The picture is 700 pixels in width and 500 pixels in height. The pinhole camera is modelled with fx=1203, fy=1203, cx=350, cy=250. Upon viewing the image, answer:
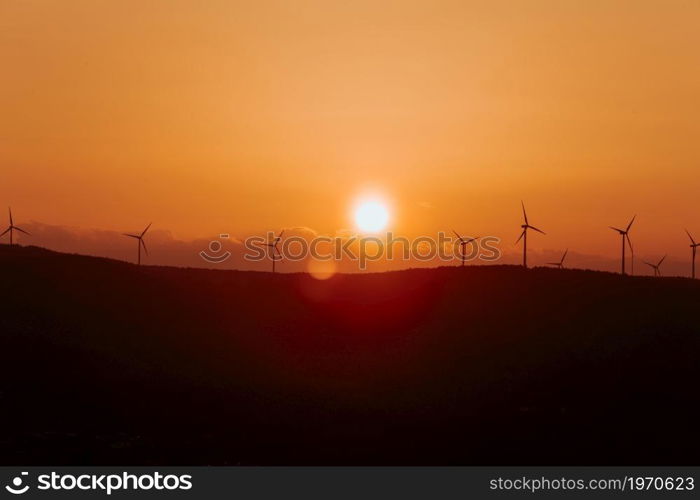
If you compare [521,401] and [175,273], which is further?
[175,273]

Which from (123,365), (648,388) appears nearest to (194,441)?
(123,365)

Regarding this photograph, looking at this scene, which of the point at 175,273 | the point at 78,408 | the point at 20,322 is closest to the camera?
the point at 78,408

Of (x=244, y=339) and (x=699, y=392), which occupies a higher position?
(x=244, y=339)
